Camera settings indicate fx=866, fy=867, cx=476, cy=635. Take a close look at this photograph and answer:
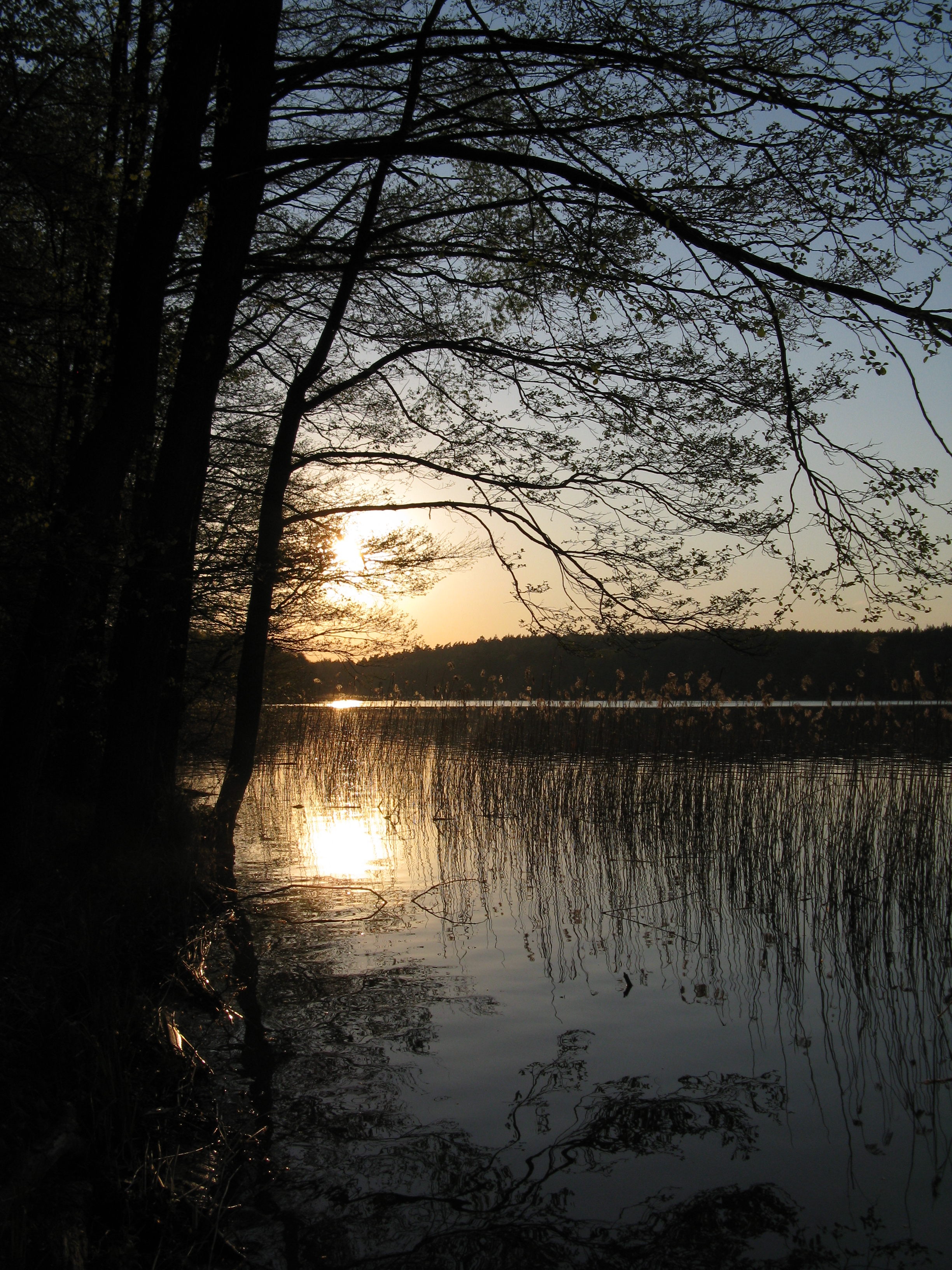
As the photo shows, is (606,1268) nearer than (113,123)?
Yes

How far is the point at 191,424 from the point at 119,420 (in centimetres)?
95

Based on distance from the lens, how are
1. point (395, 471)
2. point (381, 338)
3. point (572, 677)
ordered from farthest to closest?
1. point (572, 677)
2. point (395, 471)
3. point (381, 338)

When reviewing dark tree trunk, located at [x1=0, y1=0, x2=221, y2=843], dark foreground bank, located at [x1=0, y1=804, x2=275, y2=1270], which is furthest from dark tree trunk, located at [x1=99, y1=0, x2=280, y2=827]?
dark foreground bank, located at [x1=0, y1=804, x2=275, y2=1270]

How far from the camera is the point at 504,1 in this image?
17.8 ft

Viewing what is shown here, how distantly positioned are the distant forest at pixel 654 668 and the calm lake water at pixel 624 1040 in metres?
1.44

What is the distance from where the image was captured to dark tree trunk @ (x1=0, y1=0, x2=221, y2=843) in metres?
4.72

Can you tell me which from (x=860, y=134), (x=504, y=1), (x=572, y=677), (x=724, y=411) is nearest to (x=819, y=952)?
(x=724, y=411)

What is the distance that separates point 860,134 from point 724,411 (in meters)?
2.36

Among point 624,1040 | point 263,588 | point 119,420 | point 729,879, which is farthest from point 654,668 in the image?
point 624,1040

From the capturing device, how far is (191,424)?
586 cm

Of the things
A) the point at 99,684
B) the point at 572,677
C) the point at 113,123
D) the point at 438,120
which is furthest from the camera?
the point at 572,677

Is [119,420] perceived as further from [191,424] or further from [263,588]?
[263,588]

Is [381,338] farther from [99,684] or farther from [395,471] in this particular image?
[99,684]

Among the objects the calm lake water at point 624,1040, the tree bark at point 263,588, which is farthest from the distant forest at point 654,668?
the tree bark at point 263,588
